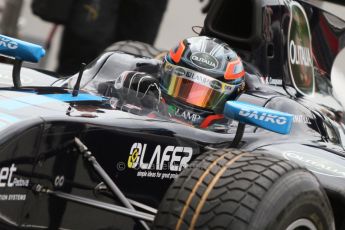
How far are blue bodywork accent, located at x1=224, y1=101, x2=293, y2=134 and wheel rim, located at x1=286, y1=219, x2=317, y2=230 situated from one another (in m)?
0.47

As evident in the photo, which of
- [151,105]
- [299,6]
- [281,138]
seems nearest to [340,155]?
[281,138]

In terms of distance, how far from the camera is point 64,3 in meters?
9.03

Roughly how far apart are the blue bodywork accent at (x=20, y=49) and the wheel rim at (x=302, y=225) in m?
1.66

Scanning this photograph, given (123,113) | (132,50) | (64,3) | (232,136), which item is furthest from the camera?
(64,3)

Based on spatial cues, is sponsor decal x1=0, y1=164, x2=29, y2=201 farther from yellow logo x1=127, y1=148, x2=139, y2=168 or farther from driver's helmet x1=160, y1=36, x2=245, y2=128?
driver's helmet x1=160, y1=36, x2=245, y2=128

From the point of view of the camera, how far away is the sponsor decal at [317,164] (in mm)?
4668

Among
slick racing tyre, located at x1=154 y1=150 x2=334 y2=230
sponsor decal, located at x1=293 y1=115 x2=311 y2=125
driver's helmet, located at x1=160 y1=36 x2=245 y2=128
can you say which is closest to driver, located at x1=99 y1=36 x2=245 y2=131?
driver's helmet, located at x1=160 y1=36 x2=245 y2=128

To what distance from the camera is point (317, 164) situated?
15.5ft

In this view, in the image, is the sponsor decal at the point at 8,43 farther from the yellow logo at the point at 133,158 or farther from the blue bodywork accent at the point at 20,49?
the yellow logo at the point at 133,158

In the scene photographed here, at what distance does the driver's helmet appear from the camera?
199 inches

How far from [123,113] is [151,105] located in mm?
502

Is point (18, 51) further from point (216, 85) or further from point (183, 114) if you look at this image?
point (216, 85)

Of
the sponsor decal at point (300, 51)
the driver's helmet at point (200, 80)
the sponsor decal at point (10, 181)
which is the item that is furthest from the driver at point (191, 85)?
the sponsor decal at point (10, 181)

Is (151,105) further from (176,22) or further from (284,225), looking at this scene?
(176,22)
